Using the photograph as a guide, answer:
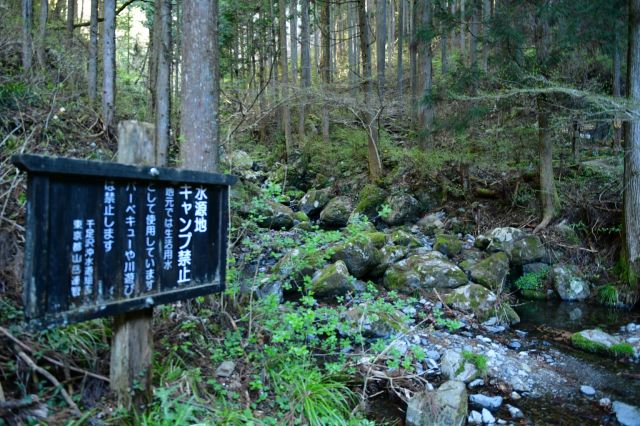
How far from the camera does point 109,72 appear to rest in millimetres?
8930

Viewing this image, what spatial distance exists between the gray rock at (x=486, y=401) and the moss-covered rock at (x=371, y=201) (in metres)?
8.41

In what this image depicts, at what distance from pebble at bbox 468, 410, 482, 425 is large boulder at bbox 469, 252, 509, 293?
13.5 ft

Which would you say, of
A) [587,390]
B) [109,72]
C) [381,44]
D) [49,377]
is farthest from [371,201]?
[49,377]

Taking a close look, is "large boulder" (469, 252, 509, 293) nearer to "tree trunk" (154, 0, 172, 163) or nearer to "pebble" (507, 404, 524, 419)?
"pebble" (507, 404, 524, 419)

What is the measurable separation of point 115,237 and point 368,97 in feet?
38.2

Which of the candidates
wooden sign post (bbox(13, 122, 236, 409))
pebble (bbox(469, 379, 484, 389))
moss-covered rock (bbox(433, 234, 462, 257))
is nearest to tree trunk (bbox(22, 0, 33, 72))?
wooden sign post (bbox(13, 122, 236, 409))

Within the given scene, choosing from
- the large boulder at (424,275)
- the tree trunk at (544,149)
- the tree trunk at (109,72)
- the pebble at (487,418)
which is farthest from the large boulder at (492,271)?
the tree trunk at (109,72)

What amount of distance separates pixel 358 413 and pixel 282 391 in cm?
74

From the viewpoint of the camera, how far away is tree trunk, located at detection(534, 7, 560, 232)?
10.4 metres

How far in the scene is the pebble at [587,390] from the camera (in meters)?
5.18

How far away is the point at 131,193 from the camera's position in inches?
105

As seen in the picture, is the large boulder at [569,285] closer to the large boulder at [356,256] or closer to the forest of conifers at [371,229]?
the forest of conifers at [371,229]

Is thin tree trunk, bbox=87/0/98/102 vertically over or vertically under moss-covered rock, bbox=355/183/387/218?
over

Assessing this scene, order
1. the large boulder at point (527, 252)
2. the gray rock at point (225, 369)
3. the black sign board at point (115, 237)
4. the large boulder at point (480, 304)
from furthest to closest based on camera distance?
1. the large boulder at point (527, 252)
2. the large boulder at point (480, 304)
3. the gray rock at point (225, 369)
4. the black sign board at point (115, 237)
